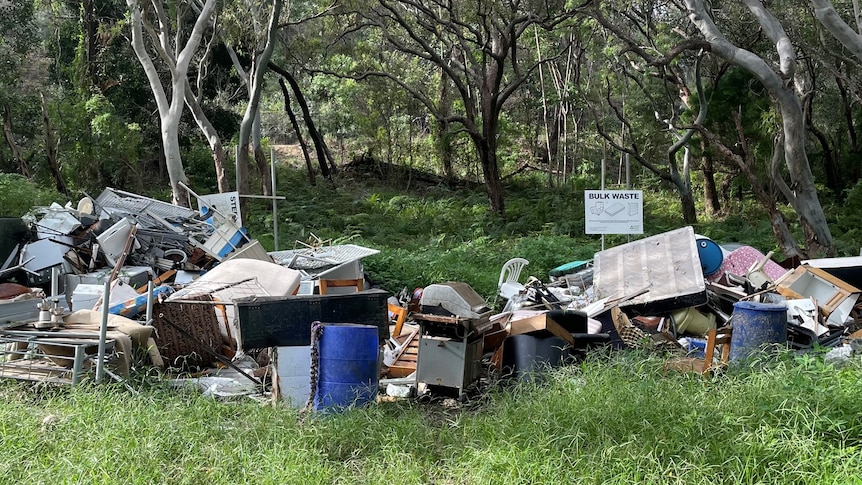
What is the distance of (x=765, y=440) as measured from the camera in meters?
4.57

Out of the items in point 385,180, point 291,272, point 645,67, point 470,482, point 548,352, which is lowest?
point 470,482

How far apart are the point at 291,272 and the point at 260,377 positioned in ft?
5.01

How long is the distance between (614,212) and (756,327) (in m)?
4.49

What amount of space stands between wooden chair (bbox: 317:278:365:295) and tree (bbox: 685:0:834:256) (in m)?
6.40

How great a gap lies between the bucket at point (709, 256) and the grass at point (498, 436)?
377 centimetres

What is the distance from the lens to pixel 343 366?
5.86m

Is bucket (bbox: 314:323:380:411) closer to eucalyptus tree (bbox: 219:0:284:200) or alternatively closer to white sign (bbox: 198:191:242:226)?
white sign (bbox: 198:191:242:226)

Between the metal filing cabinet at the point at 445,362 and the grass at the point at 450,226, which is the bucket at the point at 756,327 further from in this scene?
the grass at the point at 450,226

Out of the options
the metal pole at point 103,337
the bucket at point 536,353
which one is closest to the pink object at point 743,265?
the bucket at point 536,353

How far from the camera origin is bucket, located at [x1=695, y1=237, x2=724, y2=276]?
964 cm

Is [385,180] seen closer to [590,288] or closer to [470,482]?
[590,288]

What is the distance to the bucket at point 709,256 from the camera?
9.64 metres

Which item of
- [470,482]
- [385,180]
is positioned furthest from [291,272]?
[385,180]

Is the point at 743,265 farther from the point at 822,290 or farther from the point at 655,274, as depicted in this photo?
the point at 655,274
